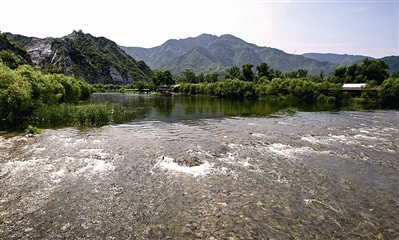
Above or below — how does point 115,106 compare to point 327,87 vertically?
below

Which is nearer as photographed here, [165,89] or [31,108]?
[31,108]

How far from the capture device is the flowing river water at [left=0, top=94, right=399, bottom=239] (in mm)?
8469

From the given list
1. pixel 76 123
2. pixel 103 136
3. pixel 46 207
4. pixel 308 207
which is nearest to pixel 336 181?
pixel 308 207

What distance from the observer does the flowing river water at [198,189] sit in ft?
27.8

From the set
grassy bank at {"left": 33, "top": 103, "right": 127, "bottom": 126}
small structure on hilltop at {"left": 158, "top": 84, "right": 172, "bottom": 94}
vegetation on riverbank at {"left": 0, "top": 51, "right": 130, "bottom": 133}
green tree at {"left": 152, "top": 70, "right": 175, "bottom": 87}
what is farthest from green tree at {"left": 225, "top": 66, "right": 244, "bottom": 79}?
grassy bank at {"left": 33, "top": 103, "right": 127, "bottom": 126}

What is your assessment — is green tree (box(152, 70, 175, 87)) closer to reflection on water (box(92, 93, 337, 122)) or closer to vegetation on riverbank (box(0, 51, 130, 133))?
reflection on water (box(92, 93, 337, 122))

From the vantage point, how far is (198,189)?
1166 centimetres

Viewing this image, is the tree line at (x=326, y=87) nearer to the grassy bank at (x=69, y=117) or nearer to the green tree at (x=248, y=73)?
the green tree at (x=248, y=73)

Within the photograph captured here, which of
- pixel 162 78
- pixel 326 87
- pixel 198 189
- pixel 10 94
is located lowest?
pixel 198 189

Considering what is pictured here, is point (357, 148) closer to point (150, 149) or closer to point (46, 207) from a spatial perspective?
point (150, 149)

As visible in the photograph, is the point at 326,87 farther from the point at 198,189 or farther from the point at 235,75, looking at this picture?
the point at 198,189

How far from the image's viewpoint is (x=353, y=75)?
365 feet

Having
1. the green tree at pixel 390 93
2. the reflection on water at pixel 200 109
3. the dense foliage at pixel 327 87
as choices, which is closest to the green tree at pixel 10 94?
the reflection on water at pixel 200 109

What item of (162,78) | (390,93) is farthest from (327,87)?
(162,78)
